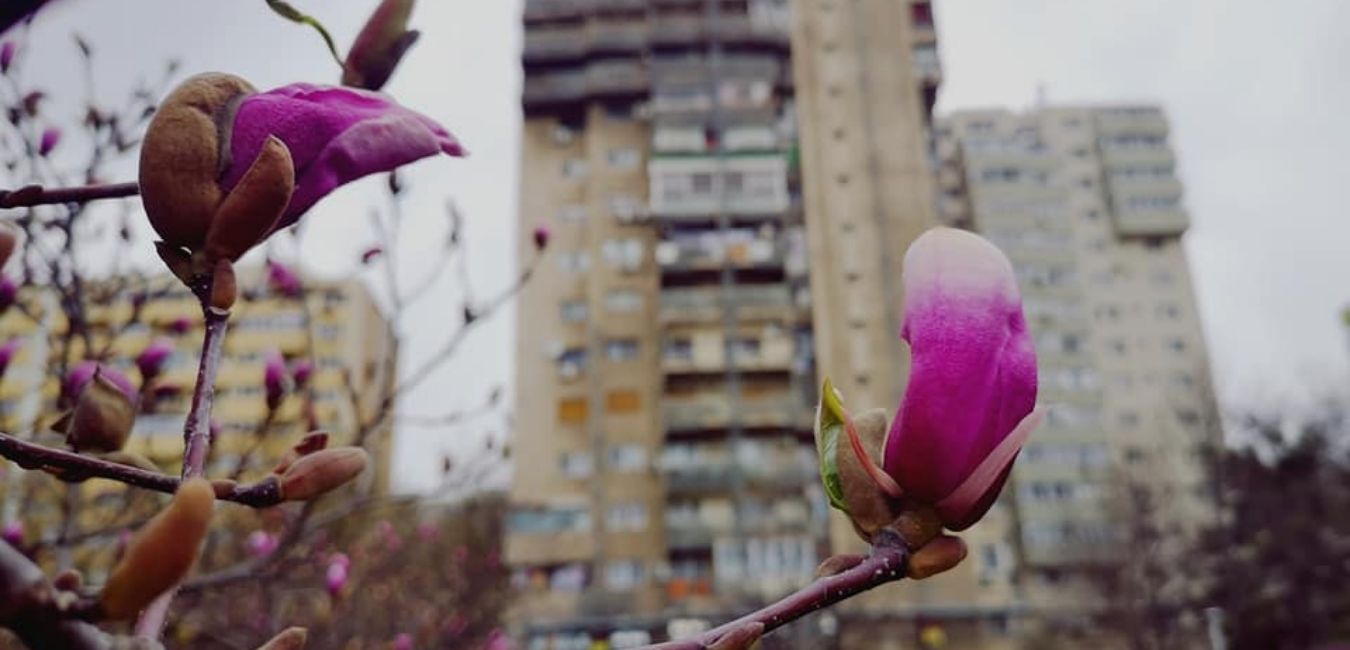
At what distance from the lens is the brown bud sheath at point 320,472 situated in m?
0.62

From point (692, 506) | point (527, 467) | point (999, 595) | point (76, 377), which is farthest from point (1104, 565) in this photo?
point (76, 377)

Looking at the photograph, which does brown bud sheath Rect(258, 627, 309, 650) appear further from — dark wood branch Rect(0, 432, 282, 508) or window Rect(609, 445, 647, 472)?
window Rect(609, 445, 647, 472)

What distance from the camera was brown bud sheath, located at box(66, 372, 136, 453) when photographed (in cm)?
74

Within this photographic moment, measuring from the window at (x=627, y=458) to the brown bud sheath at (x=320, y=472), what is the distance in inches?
1057

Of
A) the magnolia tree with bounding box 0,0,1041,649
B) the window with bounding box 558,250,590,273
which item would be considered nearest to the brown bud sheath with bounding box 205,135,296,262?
the magnolia tree with bounding box 0,0,1041,649

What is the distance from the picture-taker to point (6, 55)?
2.71 metres

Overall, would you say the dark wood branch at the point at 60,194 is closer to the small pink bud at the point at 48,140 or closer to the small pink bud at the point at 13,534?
the small pink bud at the point at 13,534

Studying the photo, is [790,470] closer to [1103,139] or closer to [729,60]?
[729,60]

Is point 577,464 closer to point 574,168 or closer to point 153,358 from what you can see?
point 574,168

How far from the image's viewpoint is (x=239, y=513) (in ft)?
31.2

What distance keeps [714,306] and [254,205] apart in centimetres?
2698

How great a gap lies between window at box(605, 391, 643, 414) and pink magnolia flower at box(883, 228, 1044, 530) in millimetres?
27441

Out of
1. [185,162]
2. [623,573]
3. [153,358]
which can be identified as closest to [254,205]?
[185,162]

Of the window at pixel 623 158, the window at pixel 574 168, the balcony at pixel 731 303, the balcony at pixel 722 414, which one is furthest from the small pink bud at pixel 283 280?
the window at pixel 574 168
